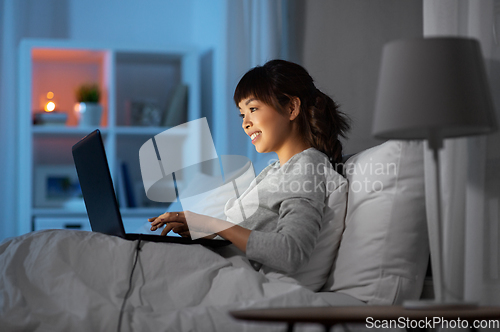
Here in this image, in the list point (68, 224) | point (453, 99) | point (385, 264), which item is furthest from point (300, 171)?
point (68, 224)

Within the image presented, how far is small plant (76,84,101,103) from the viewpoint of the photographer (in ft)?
9.58

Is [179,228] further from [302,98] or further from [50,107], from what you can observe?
[50,107]

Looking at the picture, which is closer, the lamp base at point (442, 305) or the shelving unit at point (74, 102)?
the lamp base at point (442, 305)

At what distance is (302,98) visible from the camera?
1.46 metres

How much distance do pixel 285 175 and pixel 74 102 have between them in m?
2.26

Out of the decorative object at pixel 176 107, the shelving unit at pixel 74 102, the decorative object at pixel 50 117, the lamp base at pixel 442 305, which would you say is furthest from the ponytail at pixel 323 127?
the decorative object at pixel 50 117

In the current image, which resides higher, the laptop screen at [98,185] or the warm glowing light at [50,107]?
the warm glowing light at [50,107]

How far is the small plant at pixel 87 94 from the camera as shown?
292 cm

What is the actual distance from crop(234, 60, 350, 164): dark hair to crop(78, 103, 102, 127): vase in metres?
1.67

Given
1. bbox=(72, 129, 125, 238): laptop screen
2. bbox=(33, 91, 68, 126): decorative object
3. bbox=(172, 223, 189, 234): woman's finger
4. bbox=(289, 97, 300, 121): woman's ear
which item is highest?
bbox=(289, 97, 300, 121): woman's ear

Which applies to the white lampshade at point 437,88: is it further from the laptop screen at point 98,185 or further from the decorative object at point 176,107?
the decorative object at point 176,107

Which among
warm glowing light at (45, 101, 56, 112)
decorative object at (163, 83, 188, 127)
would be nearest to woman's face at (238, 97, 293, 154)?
decorative object at (163, 83, 188, 127)

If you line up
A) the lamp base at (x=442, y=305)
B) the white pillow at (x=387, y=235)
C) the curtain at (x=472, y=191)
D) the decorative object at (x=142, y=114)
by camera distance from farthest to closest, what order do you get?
the decorative object at (x=142, y=114)
the white pillow at (x=387, y=235)
the curtain at (x=472, y=191)
the lamp base at (x=442, y=305)

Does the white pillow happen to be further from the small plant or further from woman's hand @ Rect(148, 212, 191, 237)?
the small plant
